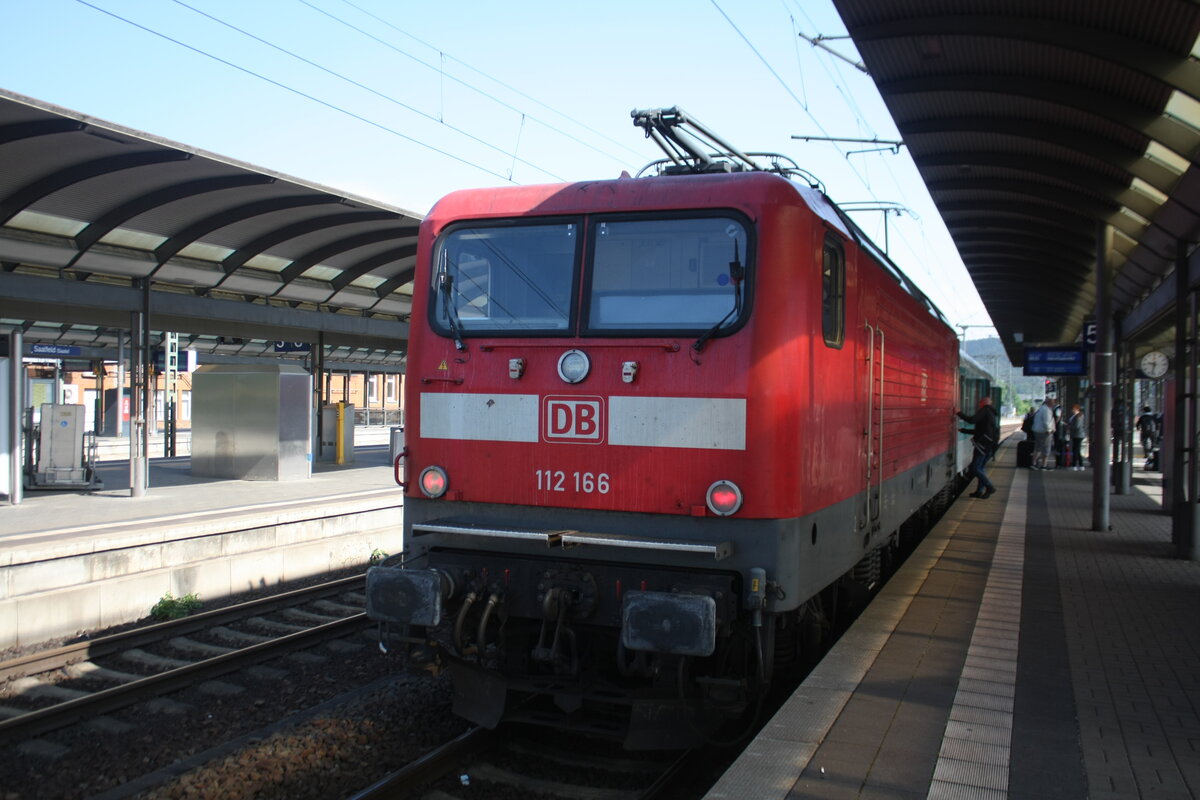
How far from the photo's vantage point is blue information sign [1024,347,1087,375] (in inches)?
671

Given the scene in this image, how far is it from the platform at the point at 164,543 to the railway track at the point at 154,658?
31.4 inches

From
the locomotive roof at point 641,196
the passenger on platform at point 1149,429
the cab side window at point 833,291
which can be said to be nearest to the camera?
the locomotive roof at point 641,196

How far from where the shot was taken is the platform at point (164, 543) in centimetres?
887

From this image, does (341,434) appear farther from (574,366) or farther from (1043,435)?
(1043,435)

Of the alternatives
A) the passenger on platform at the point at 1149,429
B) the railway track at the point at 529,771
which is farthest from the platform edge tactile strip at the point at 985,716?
the passenger on platform at the point at 1149,429

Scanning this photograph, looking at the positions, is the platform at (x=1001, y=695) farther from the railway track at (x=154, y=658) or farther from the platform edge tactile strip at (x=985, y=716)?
the railway track at (x=154, y=658)

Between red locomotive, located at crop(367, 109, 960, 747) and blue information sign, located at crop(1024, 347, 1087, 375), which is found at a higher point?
blue information sign, located at crop(1024, 347, 1087, 375)

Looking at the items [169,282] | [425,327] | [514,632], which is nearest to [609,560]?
[514,632]

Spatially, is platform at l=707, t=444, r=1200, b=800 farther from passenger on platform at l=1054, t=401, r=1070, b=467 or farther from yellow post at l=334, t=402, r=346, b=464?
passenger on platform at l=1054, t=401, r=1070, b=467

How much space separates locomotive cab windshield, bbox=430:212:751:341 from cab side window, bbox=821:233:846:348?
737mm

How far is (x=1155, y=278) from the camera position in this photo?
52.2 ft

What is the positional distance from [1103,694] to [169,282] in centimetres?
1343

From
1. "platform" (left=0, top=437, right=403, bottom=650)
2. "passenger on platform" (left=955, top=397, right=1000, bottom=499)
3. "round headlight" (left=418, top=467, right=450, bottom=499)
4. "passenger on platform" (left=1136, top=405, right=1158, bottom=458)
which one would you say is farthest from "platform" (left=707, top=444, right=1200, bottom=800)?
"passenger on platform" (left=1136, top=405, right=1158, bottom=458)

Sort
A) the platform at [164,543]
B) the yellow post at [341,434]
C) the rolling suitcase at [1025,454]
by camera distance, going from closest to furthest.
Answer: the platform at [164,543] → the yellow post at [341,434] → the rolling suitcase at [1025,454]
